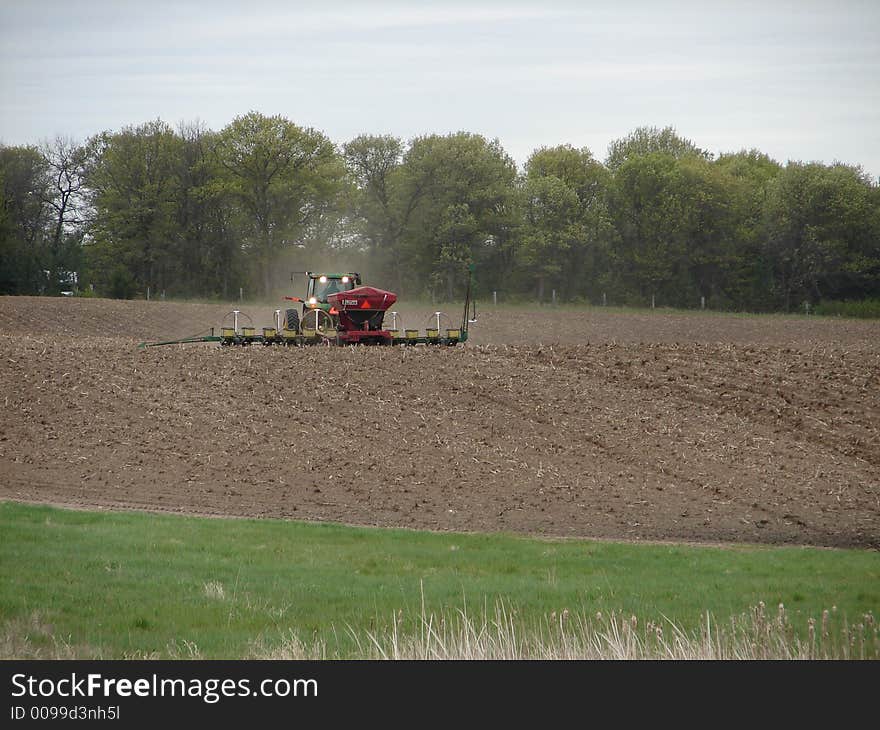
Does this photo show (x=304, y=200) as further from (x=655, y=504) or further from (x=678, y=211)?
(x=655, y=504)

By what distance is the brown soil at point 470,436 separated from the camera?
625 inches

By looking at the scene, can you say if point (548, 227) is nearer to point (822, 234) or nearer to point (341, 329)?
point (822, 234)

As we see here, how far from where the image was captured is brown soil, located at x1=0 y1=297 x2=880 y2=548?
15875 millimetres

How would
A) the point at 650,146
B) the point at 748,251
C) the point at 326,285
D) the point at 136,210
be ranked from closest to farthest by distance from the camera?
the point at 326,285 < the point at 136,210 < the point at 748,251 < the point at 650,146

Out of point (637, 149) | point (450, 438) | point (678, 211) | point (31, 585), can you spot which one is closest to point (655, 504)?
point (450, 438)

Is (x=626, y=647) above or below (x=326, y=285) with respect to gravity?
below

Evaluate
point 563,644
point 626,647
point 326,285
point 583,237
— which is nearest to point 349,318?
point 326,285

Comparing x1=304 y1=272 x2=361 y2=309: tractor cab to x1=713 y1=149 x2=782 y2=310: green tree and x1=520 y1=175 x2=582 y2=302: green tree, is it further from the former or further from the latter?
x1=713 y1=149 x2=782 y2=310: green tree

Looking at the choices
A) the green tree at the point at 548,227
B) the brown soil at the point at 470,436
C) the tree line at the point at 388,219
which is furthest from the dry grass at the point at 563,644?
the green tree at the point at 548,227

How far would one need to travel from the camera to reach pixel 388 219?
72750mm

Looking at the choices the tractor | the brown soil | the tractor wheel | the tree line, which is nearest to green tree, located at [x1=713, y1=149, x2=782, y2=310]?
the tree line

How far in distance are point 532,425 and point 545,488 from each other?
4.23 m

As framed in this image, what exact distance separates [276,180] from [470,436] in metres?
55.5

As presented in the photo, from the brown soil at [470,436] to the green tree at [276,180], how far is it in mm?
43187
